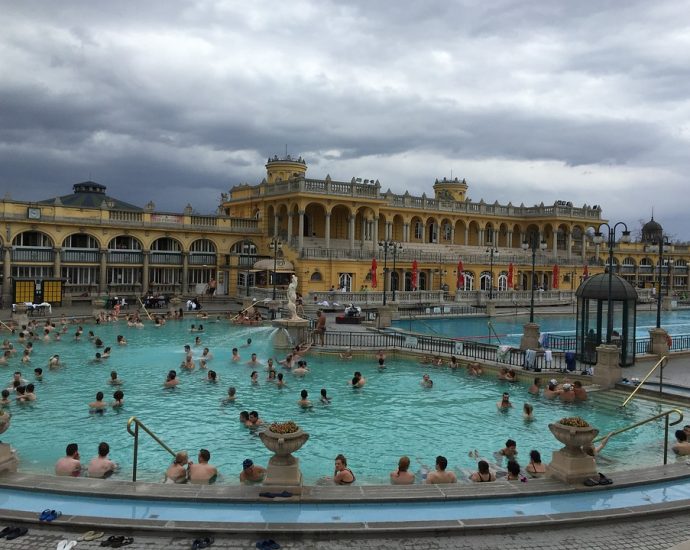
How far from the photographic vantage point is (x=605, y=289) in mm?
23312

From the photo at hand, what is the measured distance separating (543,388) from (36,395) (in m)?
17.0

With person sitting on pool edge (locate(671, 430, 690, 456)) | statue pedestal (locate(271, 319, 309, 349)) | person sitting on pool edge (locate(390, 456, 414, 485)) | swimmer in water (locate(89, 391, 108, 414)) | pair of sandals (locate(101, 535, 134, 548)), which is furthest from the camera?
statue pedestal (locate(271, 319, 309, 349))

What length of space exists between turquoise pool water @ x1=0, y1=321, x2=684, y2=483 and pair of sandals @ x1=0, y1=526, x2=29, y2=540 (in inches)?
150

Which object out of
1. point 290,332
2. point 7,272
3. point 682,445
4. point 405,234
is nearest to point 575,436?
point 682,445

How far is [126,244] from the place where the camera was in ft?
161

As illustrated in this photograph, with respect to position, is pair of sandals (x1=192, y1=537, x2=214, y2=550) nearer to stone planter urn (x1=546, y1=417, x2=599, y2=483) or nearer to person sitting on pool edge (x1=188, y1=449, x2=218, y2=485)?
person sitting on pool edge (x1=188, y1=449, x2=218, y2=485)

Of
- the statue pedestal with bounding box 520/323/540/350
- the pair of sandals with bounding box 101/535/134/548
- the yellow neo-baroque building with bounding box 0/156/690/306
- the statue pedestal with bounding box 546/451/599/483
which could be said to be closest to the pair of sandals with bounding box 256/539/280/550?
the pair of sandals with bounding box 101/535/134/548

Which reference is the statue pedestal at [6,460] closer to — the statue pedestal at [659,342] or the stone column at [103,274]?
the statue pedestal at [659,342]

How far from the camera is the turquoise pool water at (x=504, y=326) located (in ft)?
120

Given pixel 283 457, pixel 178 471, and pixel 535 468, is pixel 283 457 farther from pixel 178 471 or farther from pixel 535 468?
pixel 535 468

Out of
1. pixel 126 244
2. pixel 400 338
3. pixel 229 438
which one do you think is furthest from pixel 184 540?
pixel 126 244

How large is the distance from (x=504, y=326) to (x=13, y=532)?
36.9 metres

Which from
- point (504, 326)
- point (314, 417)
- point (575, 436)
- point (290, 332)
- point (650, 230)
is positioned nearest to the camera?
point (575, 436)

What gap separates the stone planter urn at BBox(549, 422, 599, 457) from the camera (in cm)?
1045
